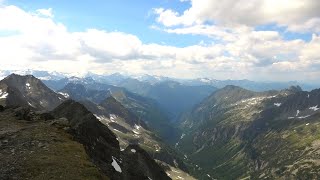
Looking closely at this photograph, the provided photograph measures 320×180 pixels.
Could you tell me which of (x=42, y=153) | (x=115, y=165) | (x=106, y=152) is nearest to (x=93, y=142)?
(x=106, y=152)

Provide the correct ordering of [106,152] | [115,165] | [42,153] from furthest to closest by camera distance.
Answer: [115,165] → [106,152] → [42,153]

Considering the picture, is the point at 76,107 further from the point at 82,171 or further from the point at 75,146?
the point at 82,171

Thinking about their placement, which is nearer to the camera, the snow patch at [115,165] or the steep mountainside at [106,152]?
the steep mountainside at [106,152]

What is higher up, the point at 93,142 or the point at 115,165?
the point at 93,142

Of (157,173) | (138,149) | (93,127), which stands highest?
(93,127)

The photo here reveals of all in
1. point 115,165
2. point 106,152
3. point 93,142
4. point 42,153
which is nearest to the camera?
point 42,153

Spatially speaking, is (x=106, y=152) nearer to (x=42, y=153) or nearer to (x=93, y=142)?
(x=93, y=142)

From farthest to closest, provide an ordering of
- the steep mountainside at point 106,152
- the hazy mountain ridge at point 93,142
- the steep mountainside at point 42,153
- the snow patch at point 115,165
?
the snow patch at point 115,165
the steep mountainside at point 106,152
the hazy mountain ridge at point 93,142
the steep mountainside at point 42,153

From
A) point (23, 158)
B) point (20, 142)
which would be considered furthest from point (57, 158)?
point (20, 142)

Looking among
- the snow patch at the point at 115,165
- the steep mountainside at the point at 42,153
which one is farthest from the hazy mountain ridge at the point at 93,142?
the steep mountainside at the point at 42,153

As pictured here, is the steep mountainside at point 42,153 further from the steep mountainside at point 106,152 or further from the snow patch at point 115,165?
the snow patch at point 115,165

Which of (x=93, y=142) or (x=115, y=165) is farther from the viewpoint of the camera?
(x=115, y=165)
